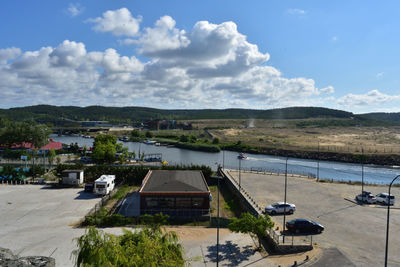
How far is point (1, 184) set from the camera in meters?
42.3

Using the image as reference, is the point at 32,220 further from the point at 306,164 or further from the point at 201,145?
the point at 201,145

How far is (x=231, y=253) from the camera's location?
68.4 ft

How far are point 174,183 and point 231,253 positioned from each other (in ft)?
41.1

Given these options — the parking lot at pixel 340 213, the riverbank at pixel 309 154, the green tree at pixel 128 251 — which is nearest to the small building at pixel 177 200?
the parking lot at pixel 340 213

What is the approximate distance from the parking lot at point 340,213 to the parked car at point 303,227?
1.99ft

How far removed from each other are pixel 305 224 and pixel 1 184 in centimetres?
4277

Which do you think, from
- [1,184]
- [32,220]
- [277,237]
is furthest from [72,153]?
[277,237]

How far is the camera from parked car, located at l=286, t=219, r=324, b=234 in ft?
78.7

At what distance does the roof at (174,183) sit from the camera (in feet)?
100.0

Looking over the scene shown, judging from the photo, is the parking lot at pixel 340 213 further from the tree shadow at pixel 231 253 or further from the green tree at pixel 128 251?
the green tree at pixel 128 251

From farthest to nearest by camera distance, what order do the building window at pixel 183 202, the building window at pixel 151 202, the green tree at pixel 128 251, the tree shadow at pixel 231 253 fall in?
the building window at pixel 183 202 < the building window at pixel 151 202 < the tree shadow at pixel 231 253 < the green tree at pixel 128 251

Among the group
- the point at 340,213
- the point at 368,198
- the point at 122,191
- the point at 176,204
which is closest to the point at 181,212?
the point at 176,204

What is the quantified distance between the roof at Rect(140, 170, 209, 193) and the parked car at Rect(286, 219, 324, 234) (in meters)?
9.38

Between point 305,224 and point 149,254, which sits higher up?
point 149,254
